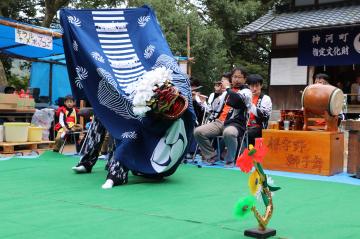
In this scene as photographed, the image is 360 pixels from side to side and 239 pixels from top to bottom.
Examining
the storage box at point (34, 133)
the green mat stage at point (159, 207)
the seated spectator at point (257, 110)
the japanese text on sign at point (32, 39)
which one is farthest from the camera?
the storage box at point (34, 133)

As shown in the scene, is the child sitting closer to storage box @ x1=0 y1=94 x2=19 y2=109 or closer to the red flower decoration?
storage box @ x1=0 y1=94 x2=19 y2=109

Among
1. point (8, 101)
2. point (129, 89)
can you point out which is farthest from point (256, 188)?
point (8, 101)

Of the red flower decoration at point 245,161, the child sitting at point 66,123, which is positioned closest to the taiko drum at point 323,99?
the red flower decoration at point 245,161

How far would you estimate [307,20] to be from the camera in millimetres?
12148

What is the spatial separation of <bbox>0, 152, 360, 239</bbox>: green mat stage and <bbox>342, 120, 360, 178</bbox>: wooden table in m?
0.98

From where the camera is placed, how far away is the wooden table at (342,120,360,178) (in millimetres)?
5969

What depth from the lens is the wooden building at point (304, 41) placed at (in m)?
11.8

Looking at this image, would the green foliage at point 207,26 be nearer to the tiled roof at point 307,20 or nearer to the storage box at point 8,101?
the tiled roof at point 307,20

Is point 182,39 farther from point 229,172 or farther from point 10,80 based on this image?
point 229,172

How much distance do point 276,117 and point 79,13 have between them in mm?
8304

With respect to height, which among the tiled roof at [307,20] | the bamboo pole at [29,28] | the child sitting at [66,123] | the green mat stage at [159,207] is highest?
the tiled roof at [307,20]

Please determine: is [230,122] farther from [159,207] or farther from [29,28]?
[29,28]

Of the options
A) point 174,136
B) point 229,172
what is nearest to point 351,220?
point 174,136

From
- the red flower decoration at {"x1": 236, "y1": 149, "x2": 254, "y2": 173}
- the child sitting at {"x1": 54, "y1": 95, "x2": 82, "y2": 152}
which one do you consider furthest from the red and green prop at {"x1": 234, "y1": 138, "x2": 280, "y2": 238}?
the child sitting at {"x1": 54, "y1": 95, "x2": 82, "y2": 152}
